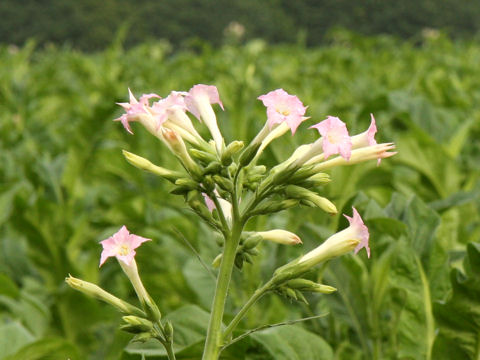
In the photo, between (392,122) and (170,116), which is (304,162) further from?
(392,122)

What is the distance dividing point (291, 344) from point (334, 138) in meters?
0.47

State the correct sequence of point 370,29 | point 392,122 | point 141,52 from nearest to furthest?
point 392,122, point 141,52, point 370,29

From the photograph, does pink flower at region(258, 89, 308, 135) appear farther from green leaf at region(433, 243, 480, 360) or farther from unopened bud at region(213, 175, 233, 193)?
green leaf at region(433, 243, 480, 360)

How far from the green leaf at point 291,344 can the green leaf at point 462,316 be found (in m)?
0.21

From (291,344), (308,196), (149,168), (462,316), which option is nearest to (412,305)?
(462,316)

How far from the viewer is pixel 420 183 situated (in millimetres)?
2701

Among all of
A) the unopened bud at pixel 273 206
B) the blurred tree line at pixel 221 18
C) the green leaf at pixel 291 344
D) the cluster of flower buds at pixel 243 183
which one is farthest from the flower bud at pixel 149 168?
the blurred tree line at pixel 221 18

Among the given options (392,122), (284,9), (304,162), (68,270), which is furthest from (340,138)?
(284,9)

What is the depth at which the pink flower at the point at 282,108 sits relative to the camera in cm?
94

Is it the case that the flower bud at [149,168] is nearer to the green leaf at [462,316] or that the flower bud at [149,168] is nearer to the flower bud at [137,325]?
the flower bud at [137,325]

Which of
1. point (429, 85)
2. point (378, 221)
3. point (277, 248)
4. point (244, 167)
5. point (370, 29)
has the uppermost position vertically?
point (244, 167)

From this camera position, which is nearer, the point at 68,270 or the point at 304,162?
the point at 304,162

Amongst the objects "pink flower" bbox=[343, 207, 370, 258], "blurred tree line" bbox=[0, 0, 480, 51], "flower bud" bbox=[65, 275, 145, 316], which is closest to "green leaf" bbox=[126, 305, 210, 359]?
"flower bud" bbox=[65, 275, 145, 316]

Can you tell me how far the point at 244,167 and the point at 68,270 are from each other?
1.66 meters
